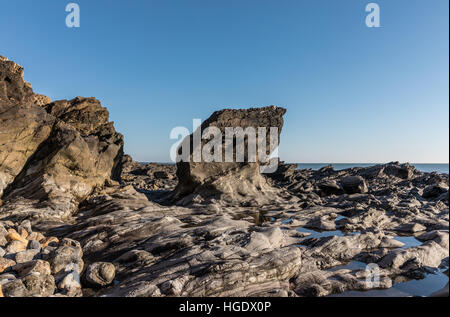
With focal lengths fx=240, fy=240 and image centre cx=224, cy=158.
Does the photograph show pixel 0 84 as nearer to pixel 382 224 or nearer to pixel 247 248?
pixel 247 248

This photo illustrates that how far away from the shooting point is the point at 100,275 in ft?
29.1

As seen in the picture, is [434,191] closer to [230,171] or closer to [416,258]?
[416,258]

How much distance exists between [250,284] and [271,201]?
1865 cm

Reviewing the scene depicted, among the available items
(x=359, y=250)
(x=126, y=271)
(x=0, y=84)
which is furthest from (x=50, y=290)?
(x=0, y=84)

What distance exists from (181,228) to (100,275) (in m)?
5.31

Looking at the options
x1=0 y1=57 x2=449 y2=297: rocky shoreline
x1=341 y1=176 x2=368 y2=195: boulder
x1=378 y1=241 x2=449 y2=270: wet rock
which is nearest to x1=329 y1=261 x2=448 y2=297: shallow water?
x1=0 y1=57 x2=449 y2=297: rocky shoreline

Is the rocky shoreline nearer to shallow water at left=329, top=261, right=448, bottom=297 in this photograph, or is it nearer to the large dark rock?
the large dark rock

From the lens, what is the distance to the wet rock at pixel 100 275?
8.63 metres

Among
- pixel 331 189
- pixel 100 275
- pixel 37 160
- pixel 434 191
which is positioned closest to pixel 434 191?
pixel 434 191

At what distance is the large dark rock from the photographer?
2625 cm

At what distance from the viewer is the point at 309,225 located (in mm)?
16234

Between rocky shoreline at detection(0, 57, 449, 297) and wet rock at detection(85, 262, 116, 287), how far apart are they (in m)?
0.04

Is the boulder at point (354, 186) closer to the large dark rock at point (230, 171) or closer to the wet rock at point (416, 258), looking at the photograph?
the large dark rock at point (230, 171)
